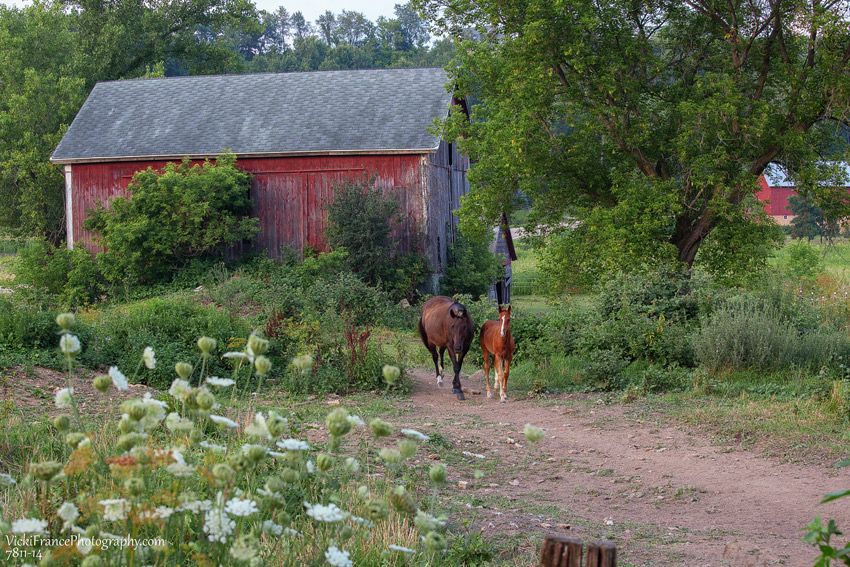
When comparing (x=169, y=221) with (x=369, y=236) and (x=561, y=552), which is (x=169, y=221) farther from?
(x=561, y=552)

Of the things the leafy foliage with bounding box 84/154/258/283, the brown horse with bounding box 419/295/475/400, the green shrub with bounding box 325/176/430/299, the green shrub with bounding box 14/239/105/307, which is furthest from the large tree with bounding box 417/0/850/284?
the green shrub with bounding box 14/239/105/307

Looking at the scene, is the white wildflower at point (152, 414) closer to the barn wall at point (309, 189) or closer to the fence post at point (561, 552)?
the fence post at point (561, 552)

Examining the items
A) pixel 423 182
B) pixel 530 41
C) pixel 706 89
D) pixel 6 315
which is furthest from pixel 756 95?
pixel 6 315

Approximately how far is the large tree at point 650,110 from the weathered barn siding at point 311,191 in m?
3.80

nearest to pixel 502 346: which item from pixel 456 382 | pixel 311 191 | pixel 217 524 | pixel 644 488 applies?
pixel 456 382

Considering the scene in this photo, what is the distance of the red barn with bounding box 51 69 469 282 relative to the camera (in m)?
22.5

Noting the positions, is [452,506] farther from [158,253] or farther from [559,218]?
[158,253]

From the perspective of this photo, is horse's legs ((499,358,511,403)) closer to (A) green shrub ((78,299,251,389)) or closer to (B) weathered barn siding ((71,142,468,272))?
(A) green shrub ((78,299,251,389))

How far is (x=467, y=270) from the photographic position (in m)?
24.6

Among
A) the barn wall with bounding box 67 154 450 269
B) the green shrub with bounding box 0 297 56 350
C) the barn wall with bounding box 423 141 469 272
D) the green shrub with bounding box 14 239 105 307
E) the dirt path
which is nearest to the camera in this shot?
the dirt path

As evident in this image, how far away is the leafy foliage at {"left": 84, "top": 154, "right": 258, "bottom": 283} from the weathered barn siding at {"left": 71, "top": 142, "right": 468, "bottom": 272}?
1001 millimetres

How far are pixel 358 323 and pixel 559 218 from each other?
555 centimetres

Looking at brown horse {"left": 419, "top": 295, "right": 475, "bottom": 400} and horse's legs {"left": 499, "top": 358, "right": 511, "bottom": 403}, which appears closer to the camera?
horse's legs {"left": 499, "top": 358, "right": 511, "bottom": 403}

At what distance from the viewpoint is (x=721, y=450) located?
831 cm
